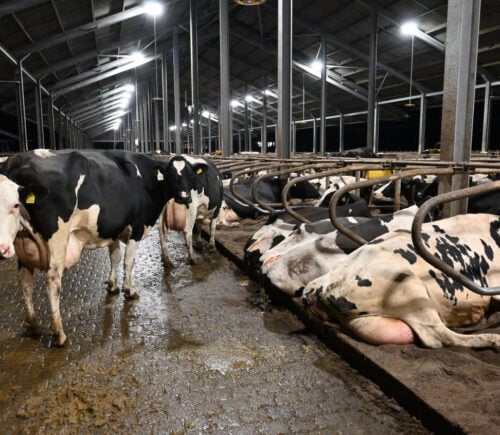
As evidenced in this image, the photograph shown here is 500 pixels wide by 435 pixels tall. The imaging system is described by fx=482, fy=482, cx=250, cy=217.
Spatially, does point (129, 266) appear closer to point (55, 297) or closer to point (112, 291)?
point (112, 291)

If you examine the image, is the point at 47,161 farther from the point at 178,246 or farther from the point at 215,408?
the point at 178,246

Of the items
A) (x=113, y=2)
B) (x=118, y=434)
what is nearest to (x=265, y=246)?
(x=118, y=434)

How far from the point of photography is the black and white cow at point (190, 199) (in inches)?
210

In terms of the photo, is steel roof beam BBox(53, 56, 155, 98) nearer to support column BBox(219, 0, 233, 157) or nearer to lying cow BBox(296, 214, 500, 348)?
support column BBox(219, 0, 233, 157)

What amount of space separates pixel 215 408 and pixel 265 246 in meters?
Answer: 2.50

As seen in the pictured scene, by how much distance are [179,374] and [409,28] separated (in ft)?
50.7

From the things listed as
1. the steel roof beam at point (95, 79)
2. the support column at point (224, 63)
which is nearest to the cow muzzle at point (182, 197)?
the support column at point (224, 63)

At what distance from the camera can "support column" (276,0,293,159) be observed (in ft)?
32.0

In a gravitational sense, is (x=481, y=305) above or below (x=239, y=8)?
below

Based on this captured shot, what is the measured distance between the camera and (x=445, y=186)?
508 cm

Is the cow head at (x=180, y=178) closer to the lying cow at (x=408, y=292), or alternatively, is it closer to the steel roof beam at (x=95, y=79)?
the lying cow at (x=408, y=292)

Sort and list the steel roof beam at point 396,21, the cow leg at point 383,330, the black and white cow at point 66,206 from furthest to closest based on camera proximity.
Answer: the steel roof beam at point 396,21
the black and white cow at point 66,206
the cow leg at point 383,330

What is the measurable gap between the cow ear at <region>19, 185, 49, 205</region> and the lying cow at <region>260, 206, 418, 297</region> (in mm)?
2012

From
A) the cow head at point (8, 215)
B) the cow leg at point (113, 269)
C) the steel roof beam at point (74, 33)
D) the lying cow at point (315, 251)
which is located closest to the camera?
the cow head at point (8, 215)
